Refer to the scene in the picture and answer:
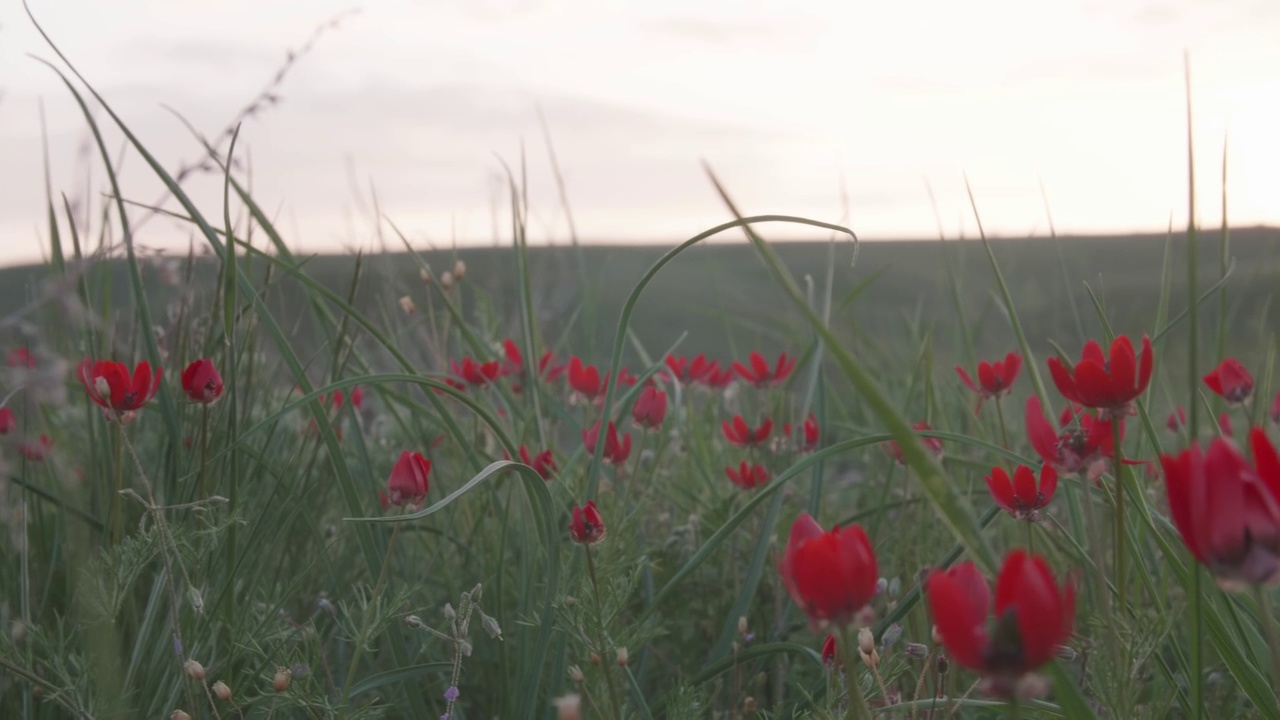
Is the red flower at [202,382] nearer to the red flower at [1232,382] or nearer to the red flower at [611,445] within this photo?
the red flower at [611,445]

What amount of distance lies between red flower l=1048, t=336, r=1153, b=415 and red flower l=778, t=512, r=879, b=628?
1.21ft

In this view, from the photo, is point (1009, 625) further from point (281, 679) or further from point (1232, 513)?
point (281, 679)

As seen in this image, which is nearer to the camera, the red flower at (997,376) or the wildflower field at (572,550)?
the wildflower field at (572,550)

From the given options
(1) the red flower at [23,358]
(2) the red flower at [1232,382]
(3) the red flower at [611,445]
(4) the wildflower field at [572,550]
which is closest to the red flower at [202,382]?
(4) the wildflower field at [572,550]

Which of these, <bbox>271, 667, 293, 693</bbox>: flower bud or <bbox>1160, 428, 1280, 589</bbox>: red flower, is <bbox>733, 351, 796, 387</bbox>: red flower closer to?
<bbox>271, 667, 293, 693</bbox>: flower bud

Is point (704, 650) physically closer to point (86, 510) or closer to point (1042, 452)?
point (1042, 452)

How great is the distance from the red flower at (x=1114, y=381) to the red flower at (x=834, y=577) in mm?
370

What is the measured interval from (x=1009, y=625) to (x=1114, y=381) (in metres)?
0.43

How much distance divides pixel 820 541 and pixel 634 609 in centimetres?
119

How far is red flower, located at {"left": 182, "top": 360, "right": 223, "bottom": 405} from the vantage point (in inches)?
44.7

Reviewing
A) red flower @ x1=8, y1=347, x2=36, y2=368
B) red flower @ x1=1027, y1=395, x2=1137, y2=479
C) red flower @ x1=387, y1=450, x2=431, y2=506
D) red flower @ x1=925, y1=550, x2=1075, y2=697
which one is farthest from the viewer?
red flower @ x1=8, y1=347, x2=36, y2=368

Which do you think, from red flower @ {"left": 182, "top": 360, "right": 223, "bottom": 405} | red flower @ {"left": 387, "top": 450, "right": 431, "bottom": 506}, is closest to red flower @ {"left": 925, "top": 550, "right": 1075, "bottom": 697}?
red flower @ {"left": 387, "top": 450, "right": 431, "bottom": 506}

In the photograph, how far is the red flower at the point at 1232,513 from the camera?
21.5 inches

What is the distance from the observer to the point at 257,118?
1443mm
